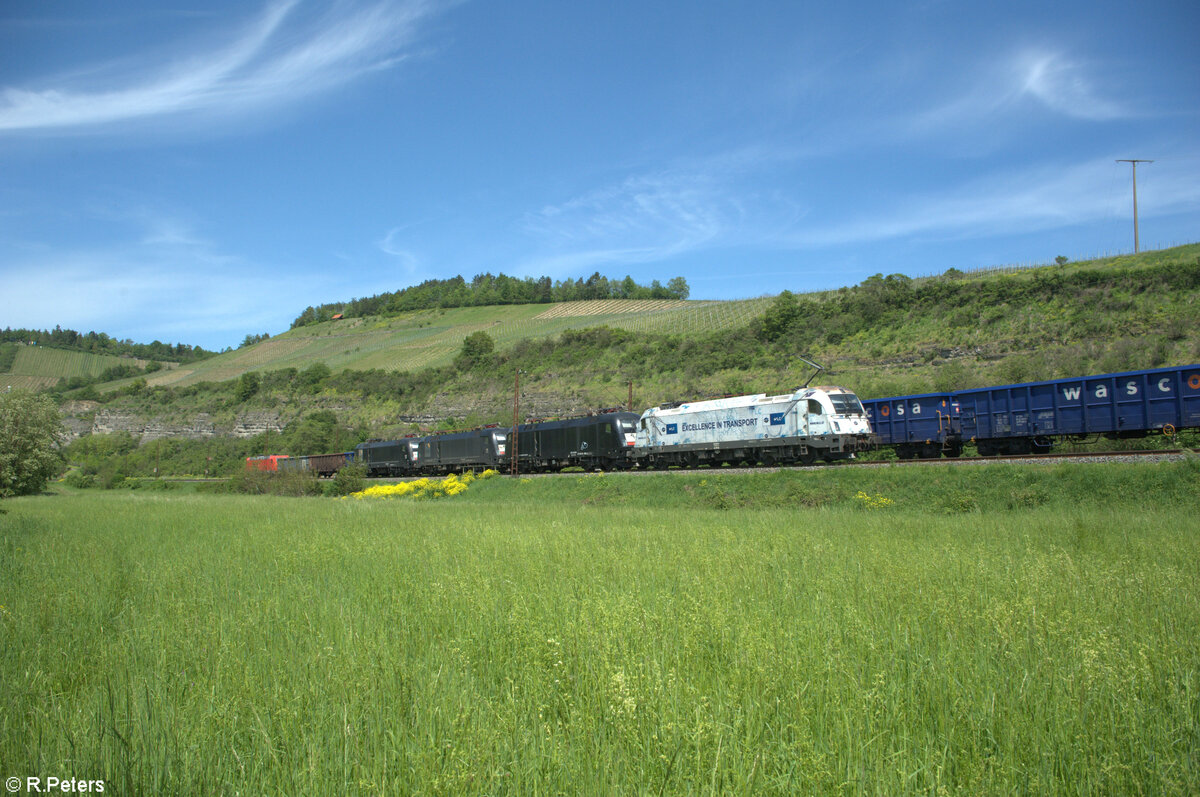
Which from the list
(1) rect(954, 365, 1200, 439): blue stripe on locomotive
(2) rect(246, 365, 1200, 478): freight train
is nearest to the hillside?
(2) rect(246, 365, 1200, 478): freight train

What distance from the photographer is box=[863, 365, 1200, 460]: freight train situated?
73.2 feet

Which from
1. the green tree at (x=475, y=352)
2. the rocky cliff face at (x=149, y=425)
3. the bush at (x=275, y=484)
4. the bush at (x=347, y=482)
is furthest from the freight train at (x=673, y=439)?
the rocky cliff face at (x=149, y=425)

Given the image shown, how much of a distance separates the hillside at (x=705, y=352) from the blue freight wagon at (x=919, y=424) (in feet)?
39.0

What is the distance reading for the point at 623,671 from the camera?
432 cm

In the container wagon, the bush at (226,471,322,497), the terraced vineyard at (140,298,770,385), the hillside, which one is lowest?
the bush at (226,471,322,497)

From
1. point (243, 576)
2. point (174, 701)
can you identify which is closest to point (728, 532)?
point (243, 576)

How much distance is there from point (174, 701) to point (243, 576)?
5551 mm

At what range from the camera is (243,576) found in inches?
363

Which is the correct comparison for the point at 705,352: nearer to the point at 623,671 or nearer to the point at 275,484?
the point at 275,484

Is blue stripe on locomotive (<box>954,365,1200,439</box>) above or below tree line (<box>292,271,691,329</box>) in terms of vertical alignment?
below

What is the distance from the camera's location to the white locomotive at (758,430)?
2656 centimetres

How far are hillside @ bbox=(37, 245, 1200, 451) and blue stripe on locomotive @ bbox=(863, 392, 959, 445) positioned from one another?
38.7 feet

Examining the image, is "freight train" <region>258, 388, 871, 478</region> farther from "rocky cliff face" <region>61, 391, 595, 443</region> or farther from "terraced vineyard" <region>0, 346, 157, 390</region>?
"terraced vineyard" <region>0, 346, 157, 390</region>

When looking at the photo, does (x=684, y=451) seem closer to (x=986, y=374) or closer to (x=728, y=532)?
(x=728, y=532)
